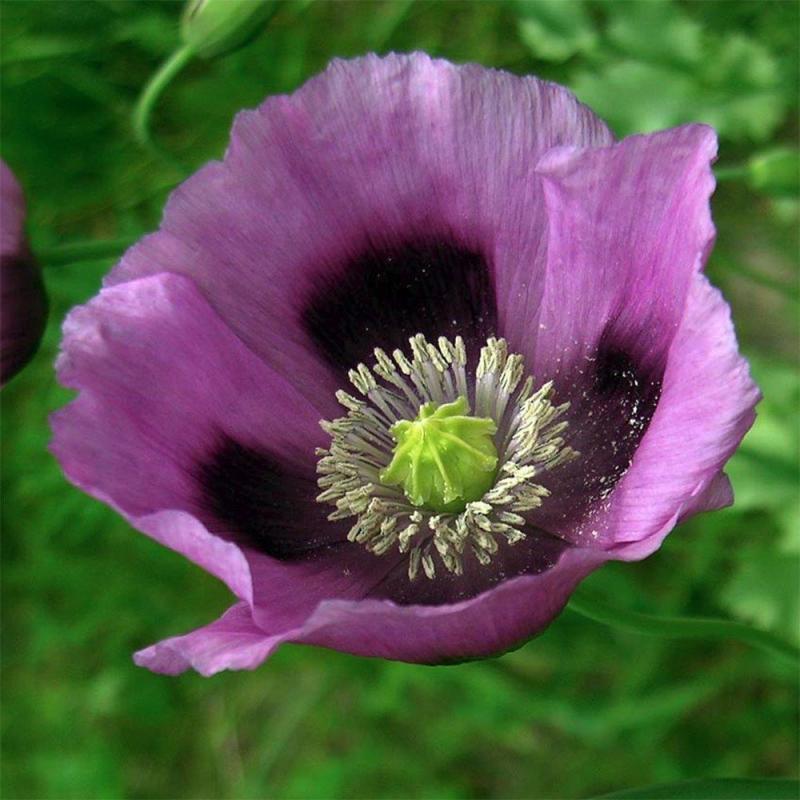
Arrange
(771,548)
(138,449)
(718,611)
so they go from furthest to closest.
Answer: (718,611) < (771,548) < (138,449)

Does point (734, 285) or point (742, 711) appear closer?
point (742, 711)

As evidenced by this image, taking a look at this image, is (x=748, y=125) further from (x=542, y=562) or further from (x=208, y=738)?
(x=208, y=738)

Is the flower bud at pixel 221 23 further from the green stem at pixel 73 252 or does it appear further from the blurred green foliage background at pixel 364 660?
the blurred green foliage background at pixel 364 660

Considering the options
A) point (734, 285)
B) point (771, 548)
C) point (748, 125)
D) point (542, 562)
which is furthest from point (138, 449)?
point (734, 285)

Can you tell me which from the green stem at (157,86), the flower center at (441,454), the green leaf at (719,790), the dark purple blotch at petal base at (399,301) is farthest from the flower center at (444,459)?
the green stem at (157,86)

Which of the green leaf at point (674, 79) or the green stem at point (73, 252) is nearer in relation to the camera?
→ the green stem at point (73, 252)
